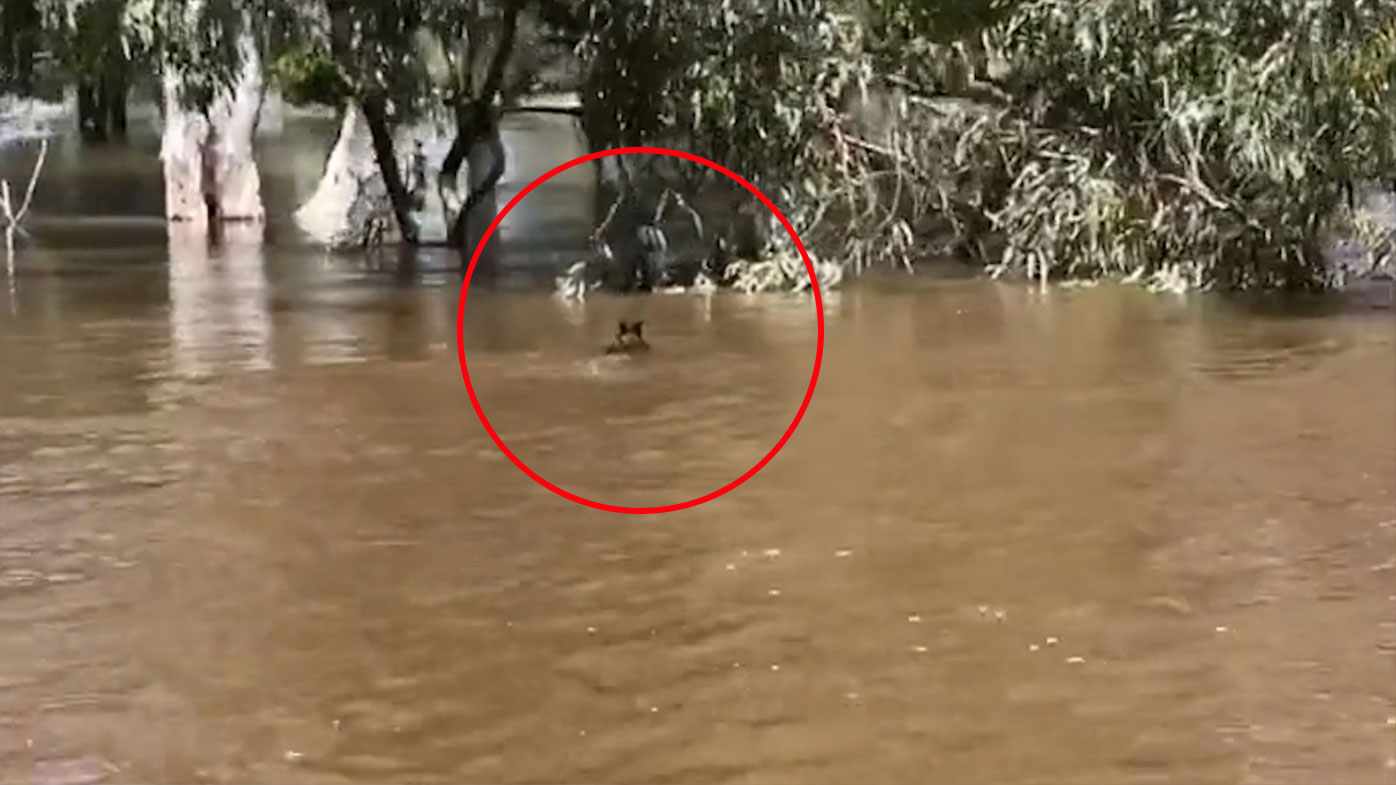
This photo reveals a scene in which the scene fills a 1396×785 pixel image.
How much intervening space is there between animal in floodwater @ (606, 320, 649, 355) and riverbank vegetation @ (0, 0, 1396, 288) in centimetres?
235

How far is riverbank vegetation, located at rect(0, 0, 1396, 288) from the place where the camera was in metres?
10.3

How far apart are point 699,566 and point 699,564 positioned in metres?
0.02

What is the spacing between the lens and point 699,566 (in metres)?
5.02

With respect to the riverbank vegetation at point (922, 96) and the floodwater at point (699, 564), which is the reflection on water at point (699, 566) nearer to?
the floodwater at point (699, 564)

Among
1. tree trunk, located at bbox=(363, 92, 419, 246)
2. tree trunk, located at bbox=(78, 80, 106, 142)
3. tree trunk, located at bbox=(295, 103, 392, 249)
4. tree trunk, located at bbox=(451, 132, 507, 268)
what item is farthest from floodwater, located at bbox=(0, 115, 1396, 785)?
tree trunk, located at bbox=(295, 103, 392, 249)

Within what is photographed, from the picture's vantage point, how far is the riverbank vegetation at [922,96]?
10281 millimetres

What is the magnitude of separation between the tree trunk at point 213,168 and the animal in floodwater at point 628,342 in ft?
26.8

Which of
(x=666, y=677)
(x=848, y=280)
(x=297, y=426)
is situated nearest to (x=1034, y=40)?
(x=848, y=280)

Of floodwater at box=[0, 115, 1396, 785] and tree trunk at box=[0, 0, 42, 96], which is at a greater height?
tree trunk at box=[0, 0, 42, 96]

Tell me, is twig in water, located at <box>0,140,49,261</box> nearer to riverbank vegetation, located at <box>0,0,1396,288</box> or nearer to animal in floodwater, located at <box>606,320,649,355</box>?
riverbank vegetation, located at <box>0,0,1396,288</box>

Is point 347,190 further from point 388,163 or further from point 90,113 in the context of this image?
point 388,163

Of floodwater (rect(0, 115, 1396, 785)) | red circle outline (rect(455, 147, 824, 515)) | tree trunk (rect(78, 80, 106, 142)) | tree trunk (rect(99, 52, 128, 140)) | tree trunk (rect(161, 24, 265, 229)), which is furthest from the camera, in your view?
tree trunk (rect(161, 24, 265, 229))

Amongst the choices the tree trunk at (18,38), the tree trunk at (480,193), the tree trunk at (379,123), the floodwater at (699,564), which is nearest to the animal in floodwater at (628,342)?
the floodwater at (699,564)

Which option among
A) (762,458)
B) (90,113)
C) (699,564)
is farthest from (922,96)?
(90,113)
